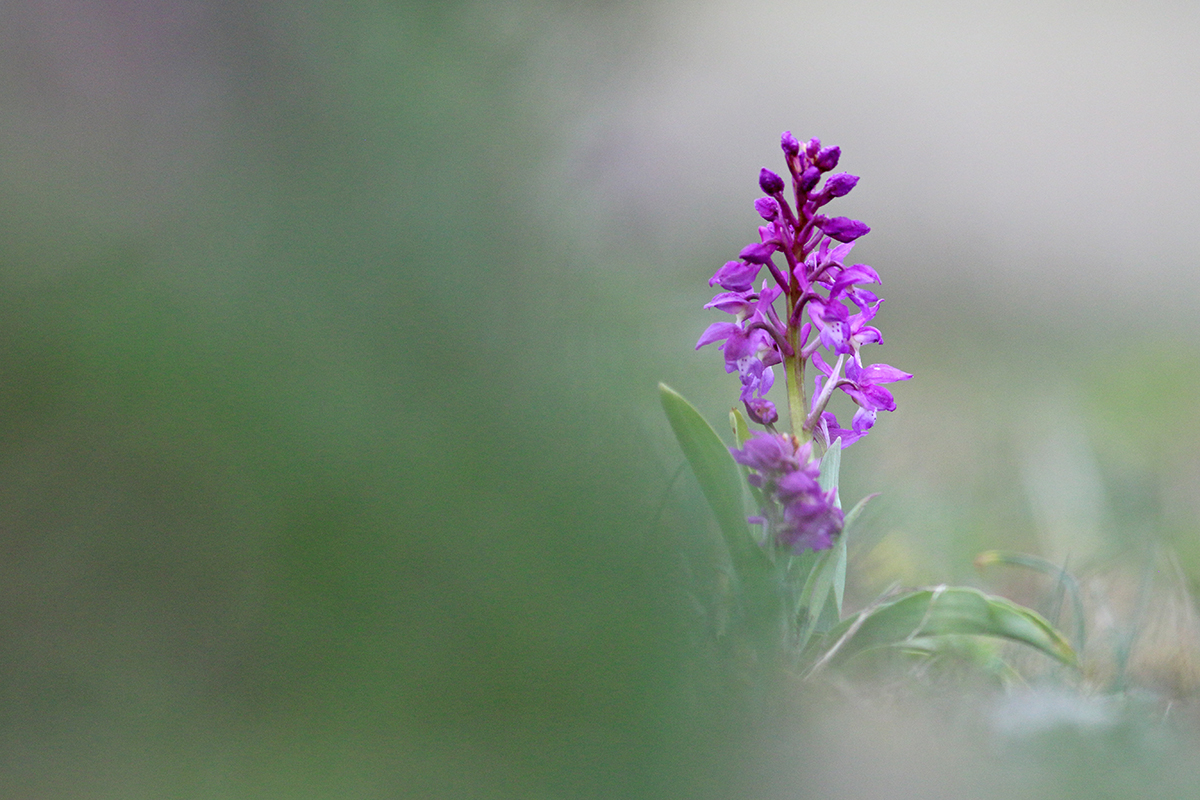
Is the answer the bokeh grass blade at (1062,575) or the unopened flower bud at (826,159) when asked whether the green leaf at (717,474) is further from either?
the bokeh grass blade at (1062,575)

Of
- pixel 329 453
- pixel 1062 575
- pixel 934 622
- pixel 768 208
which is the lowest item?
pixel 329 453

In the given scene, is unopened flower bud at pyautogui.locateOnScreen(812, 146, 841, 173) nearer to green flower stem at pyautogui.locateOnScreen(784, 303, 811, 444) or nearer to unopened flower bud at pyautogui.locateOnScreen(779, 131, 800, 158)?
unopened flower bud at pyautogui.locateOnScreen(779, 131, 800, 158)

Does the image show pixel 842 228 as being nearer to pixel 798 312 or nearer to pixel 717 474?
pixel 798 312

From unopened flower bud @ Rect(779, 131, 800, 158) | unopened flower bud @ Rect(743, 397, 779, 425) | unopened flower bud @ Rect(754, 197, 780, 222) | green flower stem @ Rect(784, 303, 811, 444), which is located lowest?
unopened flower bud @ Rect(743, 397, 779, 425)

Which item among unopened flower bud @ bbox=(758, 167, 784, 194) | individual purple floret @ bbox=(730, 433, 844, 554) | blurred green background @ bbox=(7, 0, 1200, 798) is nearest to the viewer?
blurred green background @ bbox=(7, 0, 1200, 798)

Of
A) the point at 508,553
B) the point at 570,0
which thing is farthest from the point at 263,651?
the point at 570,0

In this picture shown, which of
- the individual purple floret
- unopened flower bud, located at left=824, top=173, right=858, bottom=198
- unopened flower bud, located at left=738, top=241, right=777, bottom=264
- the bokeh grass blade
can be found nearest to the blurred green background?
the individual purple floret

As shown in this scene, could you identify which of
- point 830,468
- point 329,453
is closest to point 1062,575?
point 830,468
